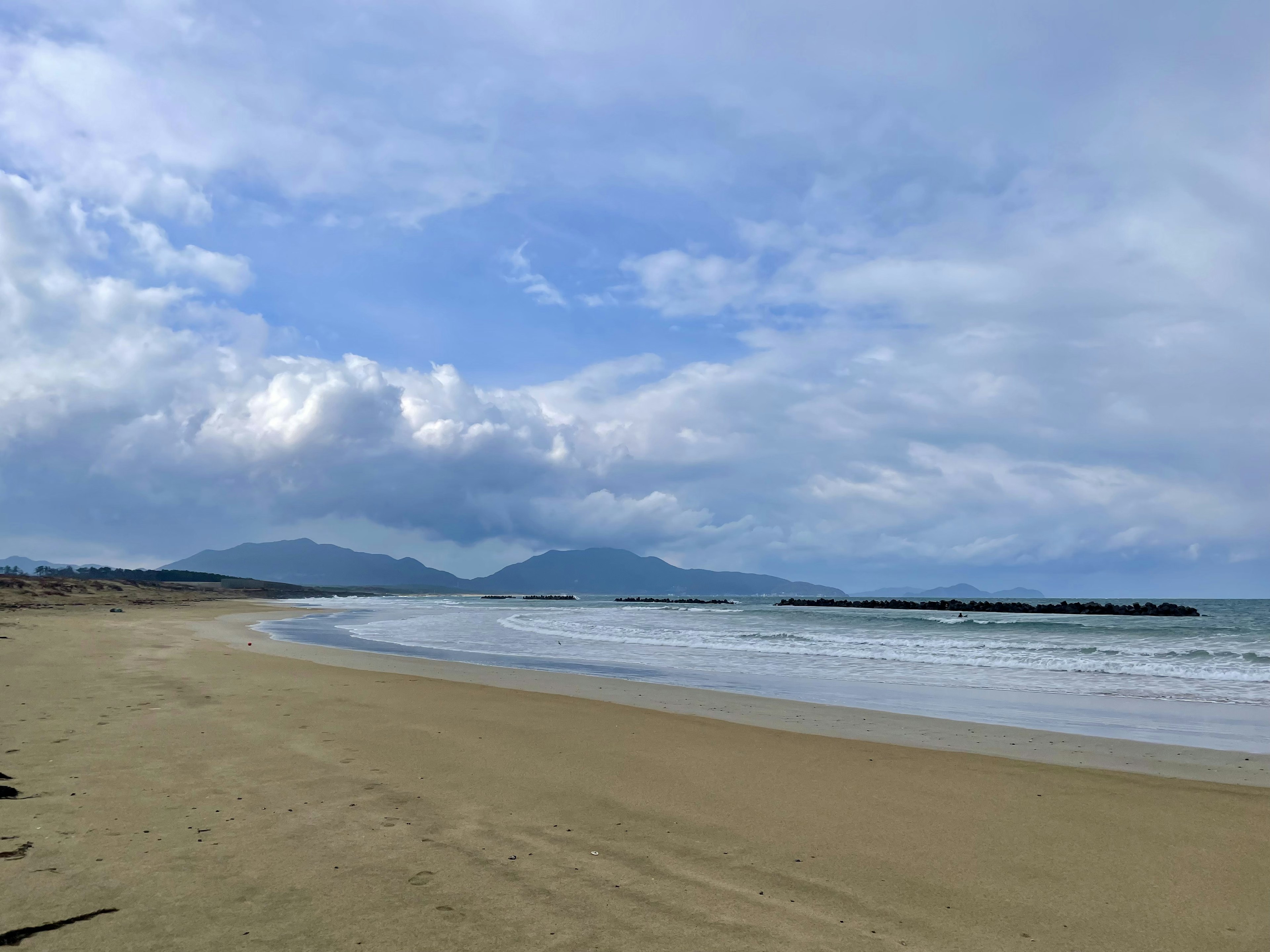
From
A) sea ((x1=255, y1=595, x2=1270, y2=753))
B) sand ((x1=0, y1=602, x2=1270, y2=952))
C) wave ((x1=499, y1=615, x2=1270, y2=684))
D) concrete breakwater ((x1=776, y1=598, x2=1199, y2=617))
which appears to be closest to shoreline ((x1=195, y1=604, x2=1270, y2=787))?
sand ((x1=0, y1=602, x2=1270, y2=952))

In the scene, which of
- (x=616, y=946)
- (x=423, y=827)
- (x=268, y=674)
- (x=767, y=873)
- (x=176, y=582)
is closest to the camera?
(x=616, y=946)

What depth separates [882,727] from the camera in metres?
11.1

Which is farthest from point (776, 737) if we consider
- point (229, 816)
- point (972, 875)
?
point (229, 816)

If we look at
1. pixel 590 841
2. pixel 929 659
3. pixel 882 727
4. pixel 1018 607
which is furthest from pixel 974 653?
pixel 1018 607

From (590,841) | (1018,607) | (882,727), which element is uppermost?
(590,841)

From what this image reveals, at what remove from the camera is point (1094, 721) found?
1198 centimetres

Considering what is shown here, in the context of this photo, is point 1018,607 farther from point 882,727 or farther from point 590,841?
point 590,841

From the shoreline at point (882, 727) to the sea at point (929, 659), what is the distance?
69 centimetres

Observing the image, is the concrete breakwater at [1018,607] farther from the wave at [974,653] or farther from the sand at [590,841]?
the sand at [590,841]

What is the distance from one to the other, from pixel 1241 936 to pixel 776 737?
5985 millimetres

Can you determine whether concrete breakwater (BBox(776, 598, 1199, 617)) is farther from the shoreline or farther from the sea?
the shoreline

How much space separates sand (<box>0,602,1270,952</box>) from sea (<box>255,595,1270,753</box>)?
14.4ft

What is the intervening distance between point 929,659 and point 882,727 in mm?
14353

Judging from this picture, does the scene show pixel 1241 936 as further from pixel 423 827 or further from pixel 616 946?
pixel 423 827
